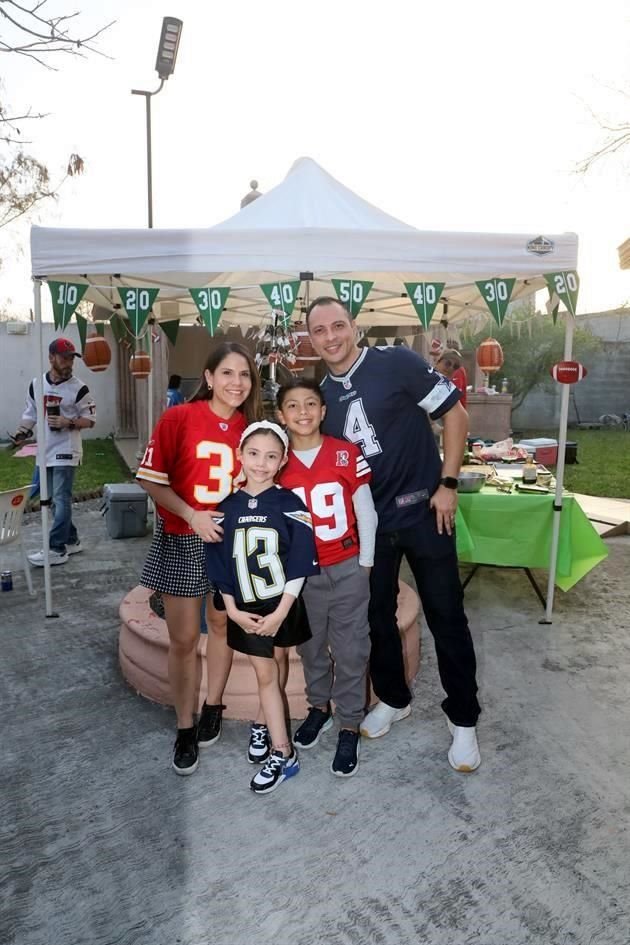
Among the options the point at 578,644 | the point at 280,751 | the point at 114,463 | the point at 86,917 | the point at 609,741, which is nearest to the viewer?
the point at 86,917

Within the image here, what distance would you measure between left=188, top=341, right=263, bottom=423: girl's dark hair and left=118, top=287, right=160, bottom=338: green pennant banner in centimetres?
161

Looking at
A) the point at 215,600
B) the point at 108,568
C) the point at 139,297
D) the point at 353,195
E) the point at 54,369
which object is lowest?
the point at 108,568

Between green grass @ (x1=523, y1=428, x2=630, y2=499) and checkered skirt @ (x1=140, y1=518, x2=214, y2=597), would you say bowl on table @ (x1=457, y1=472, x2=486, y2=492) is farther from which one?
green grass @ (x1=523, y1=428, x2=630, y2=499)

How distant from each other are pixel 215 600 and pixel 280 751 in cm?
64

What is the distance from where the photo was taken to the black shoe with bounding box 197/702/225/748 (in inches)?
108

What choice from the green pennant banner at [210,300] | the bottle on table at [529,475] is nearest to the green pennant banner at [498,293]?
the bottle on table at [529,475]

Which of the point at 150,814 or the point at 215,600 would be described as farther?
the point at 215,600

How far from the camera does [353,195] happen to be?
4.53 metres

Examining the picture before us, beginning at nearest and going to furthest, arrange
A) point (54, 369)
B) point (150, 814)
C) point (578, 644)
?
point (150, 814) → point (578, 644) → point (54, 369)

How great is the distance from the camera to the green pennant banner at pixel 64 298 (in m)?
3.78

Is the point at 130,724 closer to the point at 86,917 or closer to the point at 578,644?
the point at 86,917

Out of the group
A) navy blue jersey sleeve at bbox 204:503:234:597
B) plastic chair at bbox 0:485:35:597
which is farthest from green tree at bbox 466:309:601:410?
navy blue jersey sleeve at bbox 204:503:234:597

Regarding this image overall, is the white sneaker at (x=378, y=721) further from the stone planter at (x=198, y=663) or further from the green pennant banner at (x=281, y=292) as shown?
the green pennant banner at (x=281, y=292)

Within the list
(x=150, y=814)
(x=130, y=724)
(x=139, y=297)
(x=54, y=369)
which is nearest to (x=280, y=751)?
(x=150, y=814)
